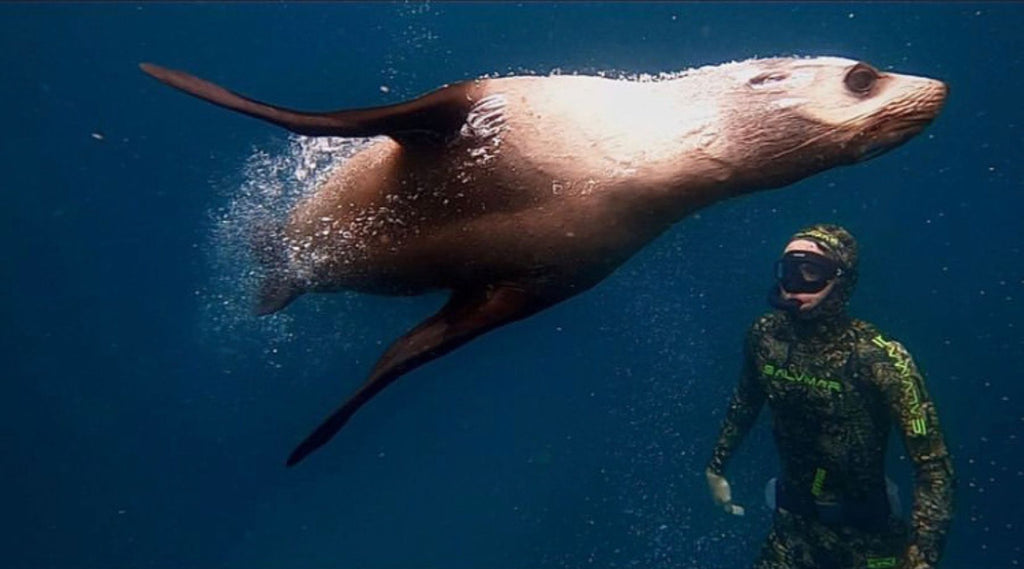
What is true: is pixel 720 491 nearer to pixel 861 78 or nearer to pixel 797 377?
pixel 797 377

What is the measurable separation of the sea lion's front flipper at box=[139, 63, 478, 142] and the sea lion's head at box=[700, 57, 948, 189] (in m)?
1.12

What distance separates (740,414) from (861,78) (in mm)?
3360

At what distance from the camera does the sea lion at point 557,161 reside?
330 centimetres

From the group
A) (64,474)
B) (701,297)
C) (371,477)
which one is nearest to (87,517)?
(64,474)

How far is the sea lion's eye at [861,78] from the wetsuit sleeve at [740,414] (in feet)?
9.70

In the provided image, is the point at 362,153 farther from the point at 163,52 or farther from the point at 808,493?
the point at 163,52

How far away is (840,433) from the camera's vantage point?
5.60 metres

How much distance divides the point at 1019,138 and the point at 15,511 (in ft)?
65.3

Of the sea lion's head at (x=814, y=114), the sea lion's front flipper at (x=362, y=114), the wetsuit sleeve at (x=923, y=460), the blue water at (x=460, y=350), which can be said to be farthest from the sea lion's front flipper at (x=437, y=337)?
the blue water at (x=460, y=350)

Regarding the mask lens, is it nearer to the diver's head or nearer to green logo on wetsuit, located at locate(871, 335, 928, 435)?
the diver's head

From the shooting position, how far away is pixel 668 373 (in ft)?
69.8

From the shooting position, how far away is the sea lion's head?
3127mm

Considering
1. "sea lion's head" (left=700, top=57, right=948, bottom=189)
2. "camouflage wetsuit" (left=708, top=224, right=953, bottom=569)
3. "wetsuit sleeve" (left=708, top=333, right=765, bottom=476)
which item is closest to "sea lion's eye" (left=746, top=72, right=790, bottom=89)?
"sea lion's head" (left=700, top=57, right=948, bottom=189)

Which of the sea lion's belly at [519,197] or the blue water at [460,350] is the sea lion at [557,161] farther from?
the blue water at [460,350]
